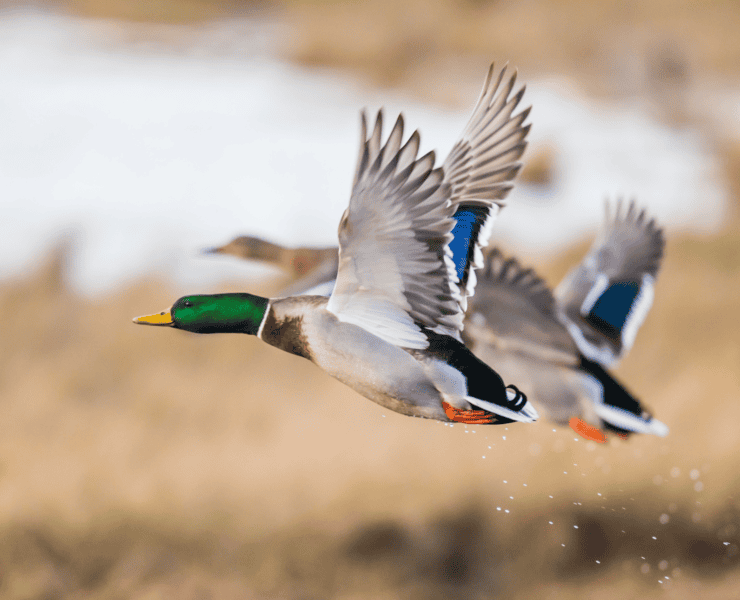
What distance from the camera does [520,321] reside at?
0.65 m

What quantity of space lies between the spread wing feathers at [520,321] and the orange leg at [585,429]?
0.07 meters

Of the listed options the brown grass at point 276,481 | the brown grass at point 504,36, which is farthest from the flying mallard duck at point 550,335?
the brown grass at point 504,36

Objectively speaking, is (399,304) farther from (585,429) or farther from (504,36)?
(504,36)

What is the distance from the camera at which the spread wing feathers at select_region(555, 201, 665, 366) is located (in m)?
0.69

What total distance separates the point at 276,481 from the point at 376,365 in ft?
2.96

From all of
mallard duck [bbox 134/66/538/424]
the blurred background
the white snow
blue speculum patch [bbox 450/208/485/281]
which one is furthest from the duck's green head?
the blurred background

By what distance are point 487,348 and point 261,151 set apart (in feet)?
2.09

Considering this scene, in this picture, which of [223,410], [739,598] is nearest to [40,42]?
[223,410]

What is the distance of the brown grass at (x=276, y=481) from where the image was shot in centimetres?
123

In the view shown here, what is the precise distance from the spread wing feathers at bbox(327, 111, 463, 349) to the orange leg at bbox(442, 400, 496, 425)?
0.04 meters

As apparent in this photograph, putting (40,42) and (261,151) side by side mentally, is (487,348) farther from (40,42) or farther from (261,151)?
(40,42)

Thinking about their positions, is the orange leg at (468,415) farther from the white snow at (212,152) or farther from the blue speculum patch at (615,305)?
the white snow at (212,152)

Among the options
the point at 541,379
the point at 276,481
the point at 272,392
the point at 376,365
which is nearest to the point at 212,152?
the point at 272,392

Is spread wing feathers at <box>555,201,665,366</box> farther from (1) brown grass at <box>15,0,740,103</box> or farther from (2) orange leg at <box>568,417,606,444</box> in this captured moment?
(1) brown grass at <box>15,0,740,103</box>
